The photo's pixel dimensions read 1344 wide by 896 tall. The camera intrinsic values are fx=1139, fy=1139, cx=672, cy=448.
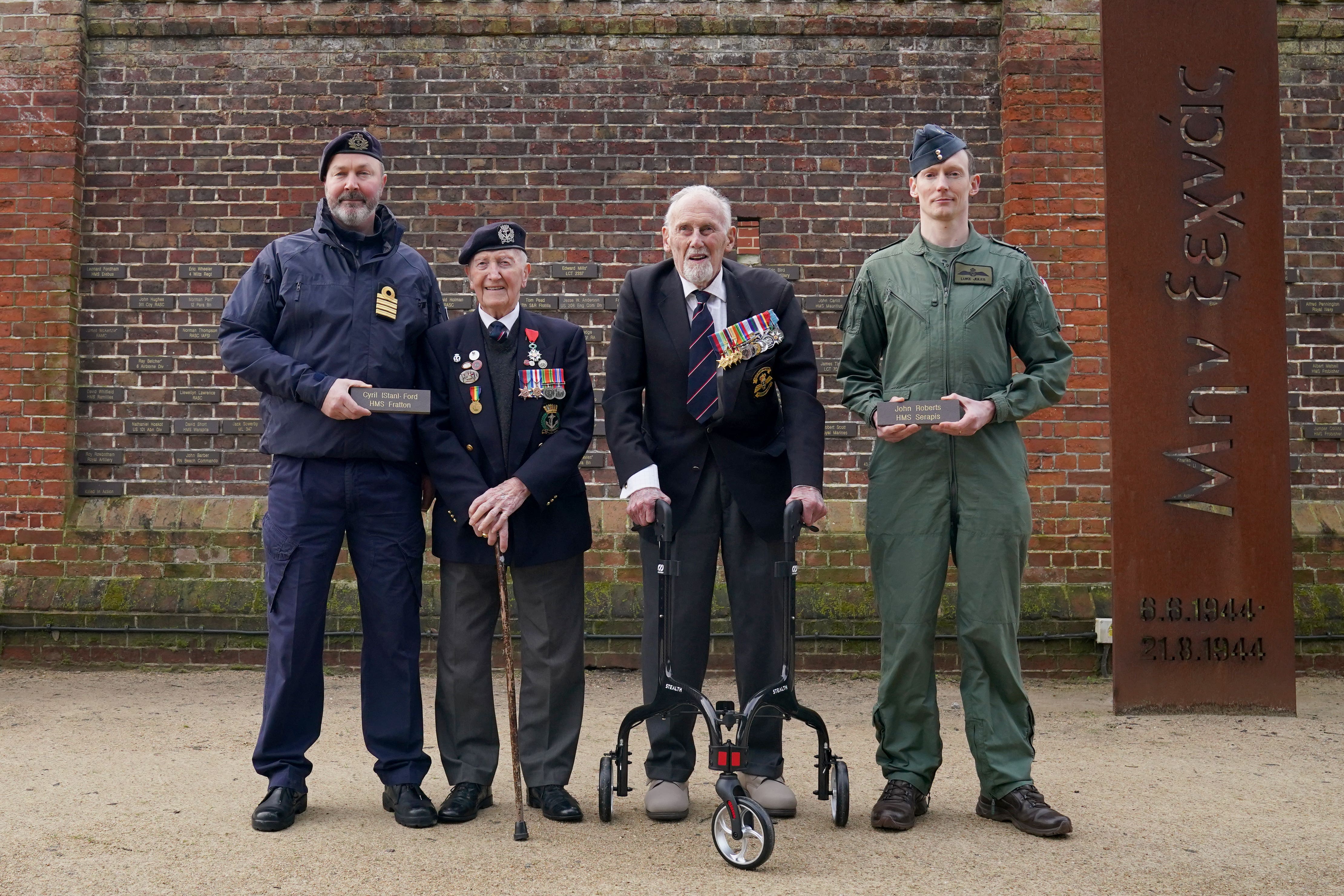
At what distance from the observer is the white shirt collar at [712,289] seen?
3.92 metres

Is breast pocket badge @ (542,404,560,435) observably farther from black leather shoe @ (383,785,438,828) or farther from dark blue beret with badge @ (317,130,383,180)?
black leather shoe @ (383,785,438,828)

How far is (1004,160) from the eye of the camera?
6789mm

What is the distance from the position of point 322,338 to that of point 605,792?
1.78 m

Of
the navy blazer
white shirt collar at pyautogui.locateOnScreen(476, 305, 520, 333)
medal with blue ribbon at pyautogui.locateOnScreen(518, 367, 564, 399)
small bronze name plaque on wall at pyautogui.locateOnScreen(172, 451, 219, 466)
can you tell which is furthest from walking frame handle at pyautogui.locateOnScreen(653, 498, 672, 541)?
Result: small bronze name plaque on wall at pyautogui.locateOnScreen(172, 451, 219, 466)

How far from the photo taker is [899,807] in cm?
360

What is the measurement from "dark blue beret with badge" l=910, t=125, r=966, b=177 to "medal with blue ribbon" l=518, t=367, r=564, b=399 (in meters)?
1.41

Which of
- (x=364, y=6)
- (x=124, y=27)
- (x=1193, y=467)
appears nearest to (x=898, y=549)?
(x=1193, y=467)

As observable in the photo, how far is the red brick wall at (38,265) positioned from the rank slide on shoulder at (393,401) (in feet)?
13.2

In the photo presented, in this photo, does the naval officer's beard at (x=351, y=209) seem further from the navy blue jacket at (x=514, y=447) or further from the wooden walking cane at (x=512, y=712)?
the wooden walking cane at (x=512, y=712)

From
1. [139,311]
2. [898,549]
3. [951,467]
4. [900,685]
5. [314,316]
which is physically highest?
[139,311]

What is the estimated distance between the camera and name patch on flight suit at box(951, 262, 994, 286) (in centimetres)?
384

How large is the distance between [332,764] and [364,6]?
4582mm

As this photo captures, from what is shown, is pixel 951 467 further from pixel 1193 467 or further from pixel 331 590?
pixel 331 590

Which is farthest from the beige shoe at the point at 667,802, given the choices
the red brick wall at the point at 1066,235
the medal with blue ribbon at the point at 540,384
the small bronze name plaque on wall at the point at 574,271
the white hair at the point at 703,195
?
the small bronze name plaque on wall at the point at 574,271
